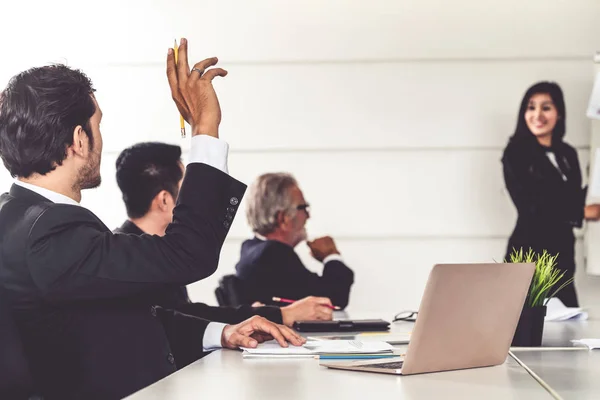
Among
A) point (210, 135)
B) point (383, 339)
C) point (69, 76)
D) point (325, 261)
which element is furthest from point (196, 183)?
point (325, 261)

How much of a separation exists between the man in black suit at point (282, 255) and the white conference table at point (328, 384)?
70.8 inches

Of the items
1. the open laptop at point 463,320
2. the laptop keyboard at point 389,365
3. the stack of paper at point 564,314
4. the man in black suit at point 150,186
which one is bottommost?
the stack of paper at point 564,314

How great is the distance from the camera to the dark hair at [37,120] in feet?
5.31

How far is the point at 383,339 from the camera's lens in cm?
185

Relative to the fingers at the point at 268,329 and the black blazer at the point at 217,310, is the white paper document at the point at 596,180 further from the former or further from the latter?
the fingers at the point at 268,329

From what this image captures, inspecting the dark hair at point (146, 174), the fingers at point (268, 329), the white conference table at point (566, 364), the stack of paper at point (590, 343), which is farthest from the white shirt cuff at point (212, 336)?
the dark hair at point (146, 174)

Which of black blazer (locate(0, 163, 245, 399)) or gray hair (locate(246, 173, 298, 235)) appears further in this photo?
gray hair (locate(246, 173, 298, 235))

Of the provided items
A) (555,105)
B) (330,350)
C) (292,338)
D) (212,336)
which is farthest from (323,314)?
(555,105)

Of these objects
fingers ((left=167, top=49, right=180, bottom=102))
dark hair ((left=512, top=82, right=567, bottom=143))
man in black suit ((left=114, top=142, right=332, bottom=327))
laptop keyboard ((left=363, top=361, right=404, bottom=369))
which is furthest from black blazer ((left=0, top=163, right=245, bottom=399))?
dark hair ((left=512, top=82, right=567, bottom=143))

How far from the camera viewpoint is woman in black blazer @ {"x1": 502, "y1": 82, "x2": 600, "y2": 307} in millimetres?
4223

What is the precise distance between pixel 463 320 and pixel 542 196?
3.04m

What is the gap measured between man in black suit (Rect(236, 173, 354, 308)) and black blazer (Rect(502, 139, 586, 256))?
1.07 metres

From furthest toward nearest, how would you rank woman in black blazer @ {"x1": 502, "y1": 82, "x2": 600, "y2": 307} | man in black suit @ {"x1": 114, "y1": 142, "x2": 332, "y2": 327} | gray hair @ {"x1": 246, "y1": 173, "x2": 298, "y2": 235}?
woman in black blazer @ {"x1": 502, "y1": 82, "x2": 600, "y2": 307} < gray hair @ {"x1": 246, "y1": 173, "x2": 298, "y2": 235} < man in black suit @ {"x1": 114, "y1": 142, "x2": 332, "y2": 327}

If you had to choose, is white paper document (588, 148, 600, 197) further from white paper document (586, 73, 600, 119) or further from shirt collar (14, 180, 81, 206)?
shirt collar (14, 180, 81, 206)
